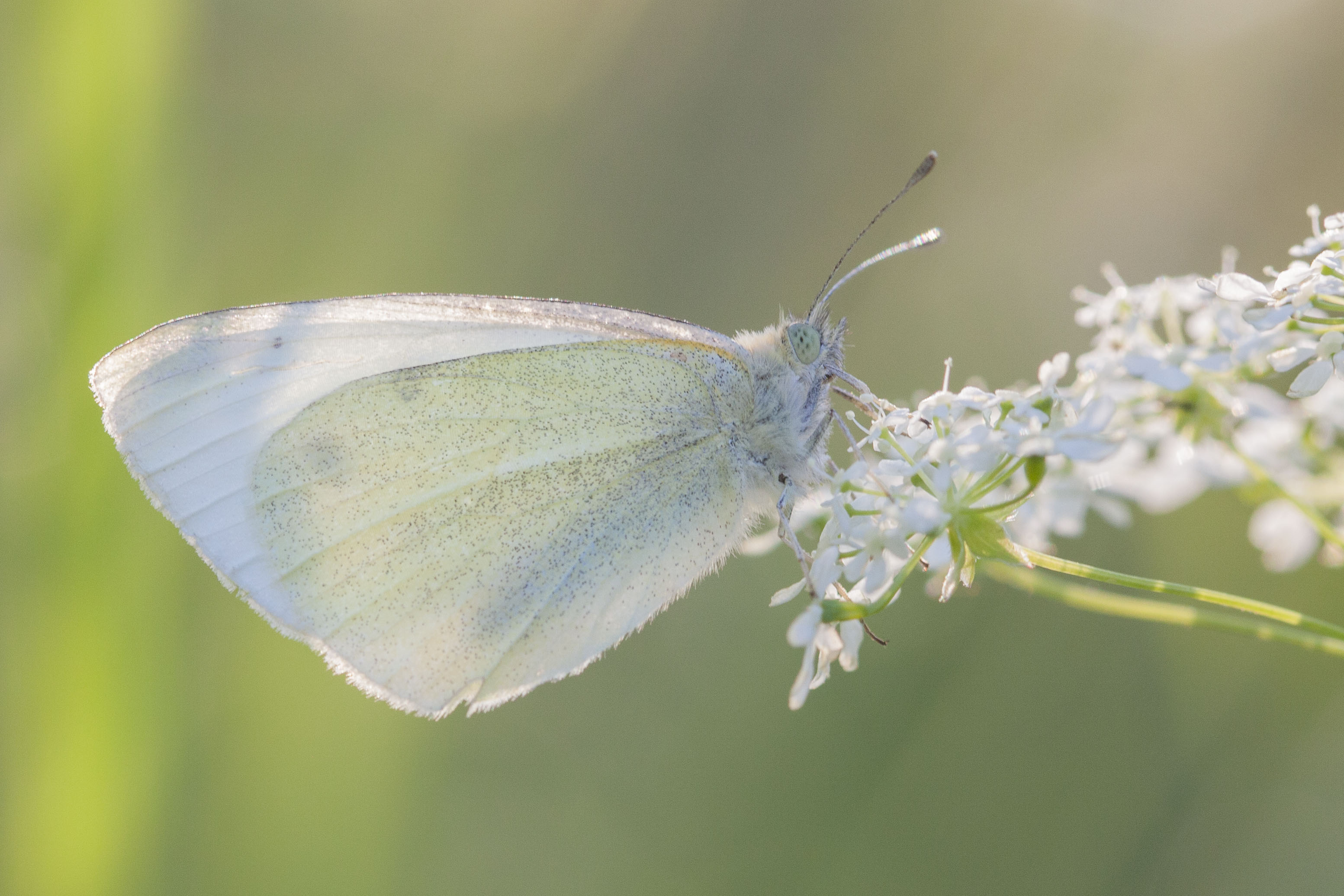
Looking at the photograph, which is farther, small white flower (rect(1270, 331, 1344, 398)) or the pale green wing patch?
the pale green wing patch

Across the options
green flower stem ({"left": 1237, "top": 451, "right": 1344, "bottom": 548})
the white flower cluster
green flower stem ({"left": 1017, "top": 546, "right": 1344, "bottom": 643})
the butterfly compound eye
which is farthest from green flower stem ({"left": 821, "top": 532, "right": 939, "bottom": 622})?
the butterfly compound eye

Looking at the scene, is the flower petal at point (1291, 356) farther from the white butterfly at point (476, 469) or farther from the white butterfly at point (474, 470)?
the white butterfly at point (474, 470)

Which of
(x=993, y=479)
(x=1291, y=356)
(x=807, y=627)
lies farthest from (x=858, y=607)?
(x=1291, y=356)

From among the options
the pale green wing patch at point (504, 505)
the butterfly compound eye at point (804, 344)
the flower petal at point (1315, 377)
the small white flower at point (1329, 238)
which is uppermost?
the small white flower at point (1329, 238)

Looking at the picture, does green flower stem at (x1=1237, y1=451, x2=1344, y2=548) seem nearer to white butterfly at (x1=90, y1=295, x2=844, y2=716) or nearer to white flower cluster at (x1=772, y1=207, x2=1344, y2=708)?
white flower cluster at (x1=772, y1=207, x2=1344, y2=708)

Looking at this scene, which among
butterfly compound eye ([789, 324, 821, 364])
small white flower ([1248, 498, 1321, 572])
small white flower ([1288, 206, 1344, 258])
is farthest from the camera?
butterfly compound eye ([789, 324, 821, 364])

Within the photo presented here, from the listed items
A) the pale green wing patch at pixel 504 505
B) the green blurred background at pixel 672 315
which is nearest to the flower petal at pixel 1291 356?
the pale green wing patch at pixel 504 505
